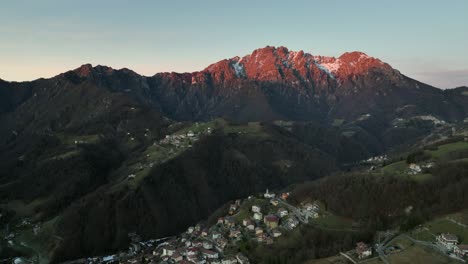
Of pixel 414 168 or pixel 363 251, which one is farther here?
pixel 414 168

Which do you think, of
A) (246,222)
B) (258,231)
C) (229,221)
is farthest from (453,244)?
(229,221)

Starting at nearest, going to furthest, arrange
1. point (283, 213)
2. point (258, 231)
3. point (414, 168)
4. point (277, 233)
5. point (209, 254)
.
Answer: point (209, 254) < point (277, 233) < point (258, 231) < point (283, 213) < point (414, 168)

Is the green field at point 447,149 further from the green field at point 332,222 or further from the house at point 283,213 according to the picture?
the house at point 283,213

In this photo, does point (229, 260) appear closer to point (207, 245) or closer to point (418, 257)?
point (207, 245)

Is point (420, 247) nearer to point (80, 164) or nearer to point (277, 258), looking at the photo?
point (277, 258)

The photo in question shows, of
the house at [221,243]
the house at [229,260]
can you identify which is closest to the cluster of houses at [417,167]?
the house at [221,243]

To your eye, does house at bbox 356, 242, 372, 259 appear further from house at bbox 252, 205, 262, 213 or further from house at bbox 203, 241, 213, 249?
house at bbox 252, 205, 262, 213

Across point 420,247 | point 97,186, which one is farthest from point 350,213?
point 97,186
